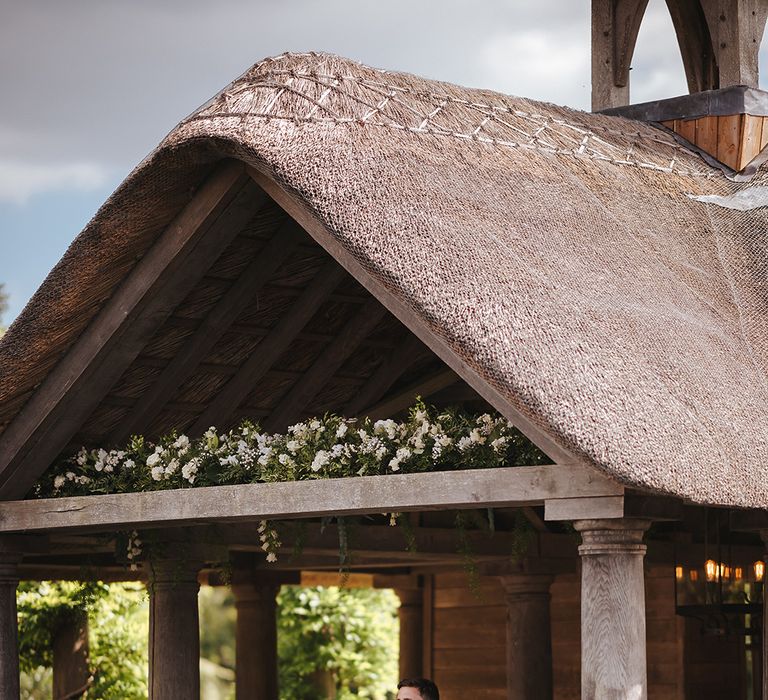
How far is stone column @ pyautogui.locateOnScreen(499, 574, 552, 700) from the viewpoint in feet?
31.2

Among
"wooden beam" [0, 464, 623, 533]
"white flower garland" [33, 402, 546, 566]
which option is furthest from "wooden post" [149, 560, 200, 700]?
"wooden beam" [0, 464, 623, 533]

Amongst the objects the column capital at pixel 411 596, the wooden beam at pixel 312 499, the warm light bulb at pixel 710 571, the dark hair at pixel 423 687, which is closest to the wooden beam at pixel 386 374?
the wooden beam at pixel 312 499

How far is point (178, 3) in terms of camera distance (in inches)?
1640

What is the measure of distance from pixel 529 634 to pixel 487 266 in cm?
429

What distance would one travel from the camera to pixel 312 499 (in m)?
6.45

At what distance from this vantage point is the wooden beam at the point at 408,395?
8.81 meters

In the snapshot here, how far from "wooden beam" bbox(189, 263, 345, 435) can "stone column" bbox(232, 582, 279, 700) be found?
127 inches

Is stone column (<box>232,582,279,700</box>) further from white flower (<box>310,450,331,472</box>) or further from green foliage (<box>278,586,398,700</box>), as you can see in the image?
green foliage (<box>278,586,398,700</box>)

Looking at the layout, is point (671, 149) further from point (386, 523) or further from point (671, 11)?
point (386, 523)

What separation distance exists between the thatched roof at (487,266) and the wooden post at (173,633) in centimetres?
86

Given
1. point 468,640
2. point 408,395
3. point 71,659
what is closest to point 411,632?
point 468,640

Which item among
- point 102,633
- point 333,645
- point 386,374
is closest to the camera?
point 386,374

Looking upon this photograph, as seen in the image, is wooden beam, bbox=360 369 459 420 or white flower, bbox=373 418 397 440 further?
wooden beam, bbox=360 369 459 420

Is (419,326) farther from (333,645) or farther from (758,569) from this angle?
(333,645)
